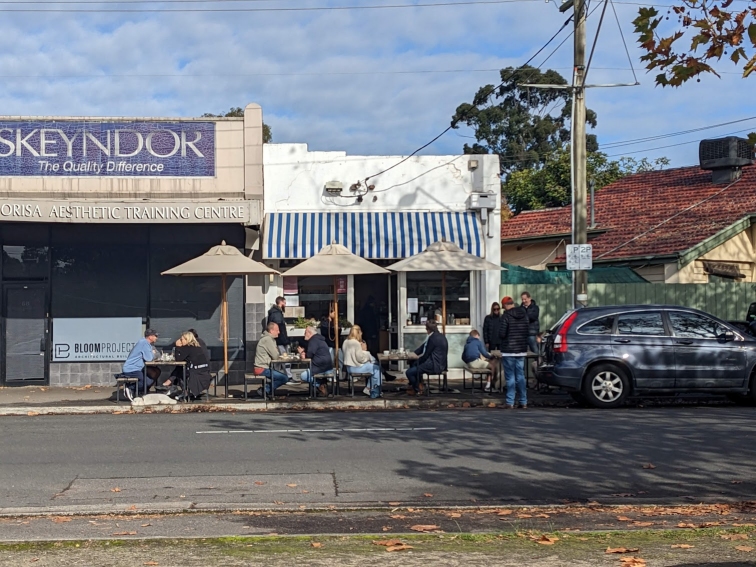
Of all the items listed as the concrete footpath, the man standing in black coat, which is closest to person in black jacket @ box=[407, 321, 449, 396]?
the concrete footpath

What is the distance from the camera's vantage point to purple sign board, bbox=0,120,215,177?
66.0 ft

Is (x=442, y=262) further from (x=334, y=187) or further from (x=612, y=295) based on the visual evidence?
(x=612, y=295)

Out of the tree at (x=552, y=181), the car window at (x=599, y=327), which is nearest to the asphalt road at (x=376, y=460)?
the car window at (x=599, y=327)

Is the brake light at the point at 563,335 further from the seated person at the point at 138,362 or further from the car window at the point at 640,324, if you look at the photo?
the seated person at the point at 138,362

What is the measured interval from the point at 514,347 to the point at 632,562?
967 cm

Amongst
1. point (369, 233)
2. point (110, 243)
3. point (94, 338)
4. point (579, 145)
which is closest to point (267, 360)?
point (369, 233)

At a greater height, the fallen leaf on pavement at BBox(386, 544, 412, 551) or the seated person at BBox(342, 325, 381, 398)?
the seated person at BBox(342, 325, 381, 398)

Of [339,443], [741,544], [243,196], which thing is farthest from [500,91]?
[741,544]

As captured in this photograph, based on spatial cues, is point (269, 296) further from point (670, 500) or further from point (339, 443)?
point (670, 500)

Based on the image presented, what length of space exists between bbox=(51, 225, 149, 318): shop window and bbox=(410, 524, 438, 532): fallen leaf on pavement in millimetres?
14015

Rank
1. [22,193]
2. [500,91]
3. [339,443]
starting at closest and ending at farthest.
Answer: [339,443] < [22,193] < [500,91]

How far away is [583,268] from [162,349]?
29.8ft

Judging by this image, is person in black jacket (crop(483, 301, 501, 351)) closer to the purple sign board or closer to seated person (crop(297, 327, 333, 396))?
seated person (crop(297, 327, 333, 396))

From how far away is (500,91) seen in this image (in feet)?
178
